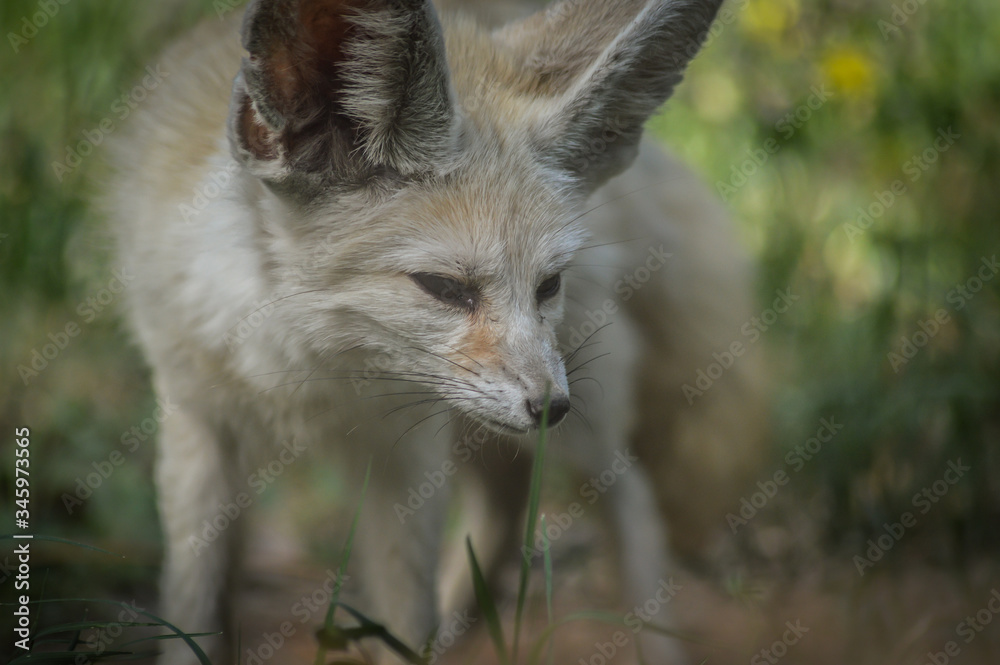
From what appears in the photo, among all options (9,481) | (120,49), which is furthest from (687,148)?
(9,481)

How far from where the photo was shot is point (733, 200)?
4441mm

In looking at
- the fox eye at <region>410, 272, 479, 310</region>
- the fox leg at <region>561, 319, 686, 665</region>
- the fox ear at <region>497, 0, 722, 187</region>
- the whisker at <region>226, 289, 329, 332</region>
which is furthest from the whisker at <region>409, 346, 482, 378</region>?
the fox leg at <region>561, 319, 686, 665</region>

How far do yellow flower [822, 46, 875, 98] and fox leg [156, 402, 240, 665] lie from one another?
2.48 meters

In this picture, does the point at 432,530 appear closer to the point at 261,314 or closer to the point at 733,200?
the point at 261,314

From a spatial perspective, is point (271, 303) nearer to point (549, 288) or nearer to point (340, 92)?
point (340, 92)

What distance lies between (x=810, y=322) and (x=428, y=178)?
6.83ft

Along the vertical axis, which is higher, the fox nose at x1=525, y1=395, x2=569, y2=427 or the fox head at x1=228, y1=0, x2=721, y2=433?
the fox head at x1=228, y1=0, x2=721, y2=433

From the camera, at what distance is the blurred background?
2748mm

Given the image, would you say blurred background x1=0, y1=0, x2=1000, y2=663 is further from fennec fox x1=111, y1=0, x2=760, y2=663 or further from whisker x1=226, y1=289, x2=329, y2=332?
whisker x1=226, y1=289, x2=329, y2=332

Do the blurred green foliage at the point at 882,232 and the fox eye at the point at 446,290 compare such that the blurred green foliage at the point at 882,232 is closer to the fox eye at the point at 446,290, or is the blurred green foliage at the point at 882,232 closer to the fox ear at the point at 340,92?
the fox eye at the point at 446,290

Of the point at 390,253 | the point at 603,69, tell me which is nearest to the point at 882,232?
the point at 603,69

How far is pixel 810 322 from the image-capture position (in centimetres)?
358

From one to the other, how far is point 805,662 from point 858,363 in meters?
1.11

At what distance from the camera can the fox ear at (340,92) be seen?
5.87ft
